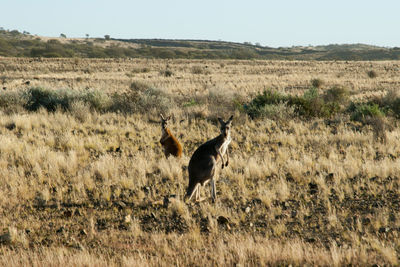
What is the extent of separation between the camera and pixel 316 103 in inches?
617

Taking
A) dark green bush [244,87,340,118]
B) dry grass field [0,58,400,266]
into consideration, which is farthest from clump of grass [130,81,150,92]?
dry grass field [0,58,400,266]

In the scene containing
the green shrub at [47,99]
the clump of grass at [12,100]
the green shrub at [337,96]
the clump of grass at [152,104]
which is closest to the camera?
the clump of grass at [152,104]

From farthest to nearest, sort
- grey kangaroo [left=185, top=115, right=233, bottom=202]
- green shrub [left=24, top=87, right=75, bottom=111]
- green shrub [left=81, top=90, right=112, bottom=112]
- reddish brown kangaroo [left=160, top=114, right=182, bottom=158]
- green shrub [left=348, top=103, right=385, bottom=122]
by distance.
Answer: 1. green shrub [left=81, top=90, right=112, bottom=112]
2. green shrub [left=24, top=87, right=75, bottom=111]
3. green shrub [left=348, top=103, right=385, bottom=122]
4. reddish brown kangaroo [left=160, top=114, right=182, bottom=158]
5. grey kangaroo [left=185, top=115, right=233, bottom=202]

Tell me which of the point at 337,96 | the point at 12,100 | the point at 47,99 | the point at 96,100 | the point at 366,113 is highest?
the point at 337,96

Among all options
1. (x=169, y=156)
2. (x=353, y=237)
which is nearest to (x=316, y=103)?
(x=169, y=156)

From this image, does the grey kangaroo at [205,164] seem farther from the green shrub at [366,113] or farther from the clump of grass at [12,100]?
the clump of grass at [12,100]

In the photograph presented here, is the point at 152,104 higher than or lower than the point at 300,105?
lower

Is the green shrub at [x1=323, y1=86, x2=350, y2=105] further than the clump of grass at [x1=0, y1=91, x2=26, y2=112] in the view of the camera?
Yes

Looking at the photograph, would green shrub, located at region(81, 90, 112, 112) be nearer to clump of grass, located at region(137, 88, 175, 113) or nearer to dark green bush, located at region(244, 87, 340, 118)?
clump of grass, located at region(137, 88, 175, 113)

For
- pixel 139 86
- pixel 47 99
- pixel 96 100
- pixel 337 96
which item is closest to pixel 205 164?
pixel 96 100

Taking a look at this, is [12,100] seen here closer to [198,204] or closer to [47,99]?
[47,99]

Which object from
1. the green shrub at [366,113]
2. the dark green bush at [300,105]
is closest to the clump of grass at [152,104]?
the dark green bush at [300,105]

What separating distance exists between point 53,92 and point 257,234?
1550 cm

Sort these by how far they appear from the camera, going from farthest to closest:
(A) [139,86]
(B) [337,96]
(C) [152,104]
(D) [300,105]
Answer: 1. (A) [139,86]
2. (B) [337,96]
3. (C) [152,104]
4. (D) [300,105]
